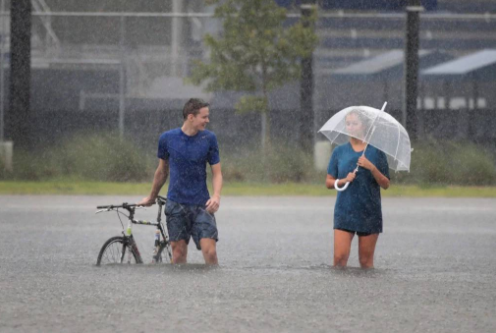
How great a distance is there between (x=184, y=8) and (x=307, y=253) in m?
21.6

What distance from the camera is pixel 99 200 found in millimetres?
19531

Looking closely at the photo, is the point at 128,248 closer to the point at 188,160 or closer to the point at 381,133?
the point at 188,160

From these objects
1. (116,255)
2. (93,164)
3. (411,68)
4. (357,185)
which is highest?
(411,68)

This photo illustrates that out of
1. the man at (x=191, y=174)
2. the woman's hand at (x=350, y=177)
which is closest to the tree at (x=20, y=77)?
the man at (x=191, y=174)

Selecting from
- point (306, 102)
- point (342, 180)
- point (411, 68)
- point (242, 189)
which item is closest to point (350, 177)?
point (342, 180)

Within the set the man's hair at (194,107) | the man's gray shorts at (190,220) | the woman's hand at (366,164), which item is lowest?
the man's gray shorts at (190,220)

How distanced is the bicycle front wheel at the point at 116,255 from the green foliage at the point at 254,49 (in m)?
15.2

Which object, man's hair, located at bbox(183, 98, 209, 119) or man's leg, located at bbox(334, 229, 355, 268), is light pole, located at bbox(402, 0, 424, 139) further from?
man's hair, located at bbox(183, 98, 209, 119)

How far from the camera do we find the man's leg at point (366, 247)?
31.4 feet

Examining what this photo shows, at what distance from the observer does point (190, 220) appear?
946 centimetres

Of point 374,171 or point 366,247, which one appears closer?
point 374,171

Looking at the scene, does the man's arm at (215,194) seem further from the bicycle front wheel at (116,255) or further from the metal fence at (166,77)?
the metal fence at (166,77)

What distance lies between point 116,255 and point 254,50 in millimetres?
15416

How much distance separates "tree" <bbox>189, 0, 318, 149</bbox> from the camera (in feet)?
82.9
